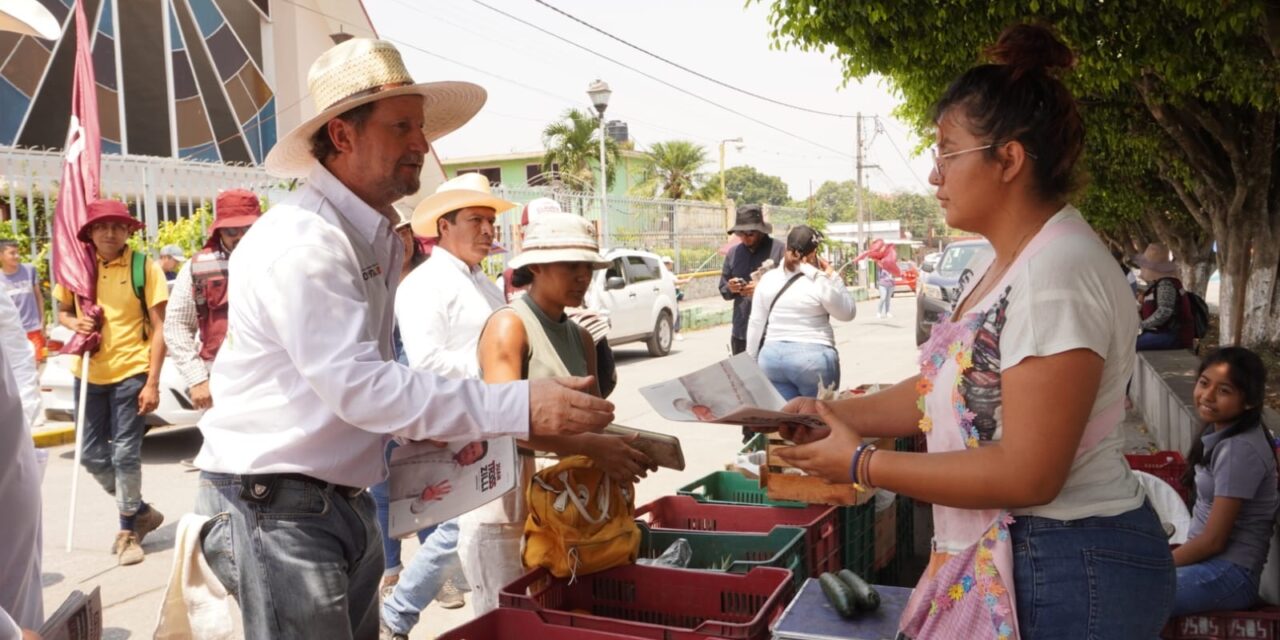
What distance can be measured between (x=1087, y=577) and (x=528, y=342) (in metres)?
1.99

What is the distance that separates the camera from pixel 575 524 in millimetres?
3035

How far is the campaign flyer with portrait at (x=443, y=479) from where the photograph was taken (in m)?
2.50

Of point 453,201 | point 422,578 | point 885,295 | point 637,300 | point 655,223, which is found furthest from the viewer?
point 655,223

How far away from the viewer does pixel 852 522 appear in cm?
403

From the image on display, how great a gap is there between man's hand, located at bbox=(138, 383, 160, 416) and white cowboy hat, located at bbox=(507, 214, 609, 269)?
3.43 metres

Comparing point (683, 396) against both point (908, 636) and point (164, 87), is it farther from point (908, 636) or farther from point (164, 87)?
point (164, 87)

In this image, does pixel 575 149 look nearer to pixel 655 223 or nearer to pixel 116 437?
pixel 655 223

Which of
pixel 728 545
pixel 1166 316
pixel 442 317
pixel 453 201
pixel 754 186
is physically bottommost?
pixel 728 545

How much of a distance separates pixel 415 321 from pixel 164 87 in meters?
15.5

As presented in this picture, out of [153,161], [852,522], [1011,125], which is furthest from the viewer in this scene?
[153,161]

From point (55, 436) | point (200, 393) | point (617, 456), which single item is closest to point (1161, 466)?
point (617, 456)

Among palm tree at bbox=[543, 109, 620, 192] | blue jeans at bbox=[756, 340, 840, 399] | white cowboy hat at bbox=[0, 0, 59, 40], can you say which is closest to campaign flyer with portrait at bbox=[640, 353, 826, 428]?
white cowboy hat at bbox=[0, 0, 59, 40]

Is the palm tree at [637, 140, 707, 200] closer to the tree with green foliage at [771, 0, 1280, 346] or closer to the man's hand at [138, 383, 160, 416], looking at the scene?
the tree with green foliage at [771, 0, 1280, 346]

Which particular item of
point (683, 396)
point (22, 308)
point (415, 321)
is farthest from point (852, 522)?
point (22, 308)
